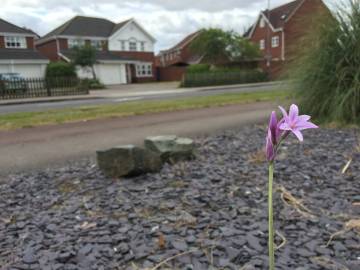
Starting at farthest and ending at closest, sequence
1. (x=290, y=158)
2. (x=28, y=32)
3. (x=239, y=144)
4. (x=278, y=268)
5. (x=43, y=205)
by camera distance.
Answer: (x=28, y=32) < (x=239, y=144) < (x=290, y=158) < (x=43, y=205) < (x=278, y=268)

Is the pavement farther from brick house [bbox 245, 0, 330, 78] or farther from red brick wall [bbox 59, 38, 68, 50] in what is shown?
red brick wall [bbox 59, 38, 68, 50]

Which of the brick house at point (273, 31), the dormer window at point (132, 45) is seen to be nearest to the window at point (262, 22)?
the brick house at point (273, 31)

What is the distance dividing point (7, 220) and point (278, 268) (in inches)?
82.7

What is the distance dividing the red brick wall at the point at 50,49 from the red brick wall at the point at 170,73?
12023mm

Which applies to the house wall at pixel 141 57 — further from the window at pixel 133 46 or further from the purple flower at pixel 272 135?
the purple flower at pixel 272 135

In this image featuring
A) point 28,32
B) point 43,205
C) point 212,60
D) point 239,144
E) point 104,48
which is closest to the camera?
point 43,205

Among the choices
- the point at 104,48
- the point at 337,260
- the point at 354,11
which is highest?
the point at 104,48

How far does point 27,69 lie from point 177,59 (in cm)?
2442

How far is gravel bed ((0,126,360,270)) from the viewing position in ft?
7.39

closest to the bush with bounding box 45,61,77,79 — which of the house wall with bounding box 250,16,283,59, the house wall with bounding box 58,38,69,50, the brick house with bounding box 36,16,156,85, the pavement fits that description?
the brick house with bounding box 36,16,156,85

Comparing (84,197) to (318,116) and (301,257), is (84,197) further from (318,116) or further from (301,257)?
(318,116)

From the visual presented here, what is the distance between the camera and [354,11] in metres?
6.03

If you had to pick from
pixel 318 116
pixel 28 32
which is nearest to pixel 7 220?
pixel 318 116

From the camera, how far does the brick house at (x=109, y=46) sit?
37812 millimetres
